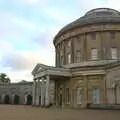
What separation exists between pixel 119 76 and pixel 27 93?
131ft

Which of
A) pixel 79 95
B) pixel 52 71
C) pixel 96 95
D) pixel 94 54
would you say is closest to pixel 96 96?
pixel 96 95

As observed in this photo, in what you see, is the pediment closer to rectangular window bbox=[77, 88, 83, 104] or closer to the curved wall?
the curved wall

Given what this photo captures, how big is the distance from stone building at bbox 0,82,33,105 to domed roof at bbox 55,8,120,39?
2598cm

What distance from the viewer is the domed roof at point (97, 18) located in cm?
4417

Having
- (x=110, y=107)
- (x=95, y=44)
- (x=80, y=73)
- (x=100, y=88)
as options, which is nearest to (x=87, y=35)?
(x=95, y=44)

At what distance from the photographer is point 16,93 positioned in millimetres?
74188

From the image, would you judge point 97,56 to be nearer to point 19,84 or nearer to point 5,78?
point 19,84

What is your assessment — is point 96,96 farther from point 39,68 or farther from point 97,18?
point 97,18

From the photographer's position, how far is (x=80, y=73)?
141ft

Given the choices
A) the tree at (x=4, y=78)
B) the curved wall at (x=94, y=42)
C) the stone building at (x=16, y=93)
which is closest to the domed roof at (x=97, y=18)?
the curved wall at (x=94, y=42)

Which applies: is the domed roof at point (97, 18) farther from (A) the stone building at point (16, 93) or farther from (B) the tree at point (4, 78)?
(B) the tree at point (4, 78)

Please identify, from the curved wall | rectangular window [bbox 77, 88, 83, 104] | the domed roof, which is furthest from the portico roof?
the domed roof

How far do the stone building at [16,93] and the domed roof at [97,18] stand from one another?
2598 cm

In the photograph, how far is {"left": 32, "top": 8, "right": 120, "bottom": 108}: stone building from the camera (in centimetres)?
4066
